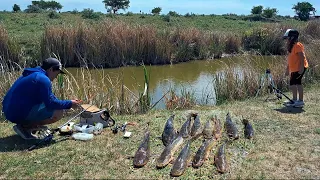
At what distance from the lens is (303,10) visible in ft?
155

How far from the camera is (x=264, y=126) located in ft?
20.6

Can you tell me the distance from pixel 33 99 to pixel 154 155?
1.94 meters

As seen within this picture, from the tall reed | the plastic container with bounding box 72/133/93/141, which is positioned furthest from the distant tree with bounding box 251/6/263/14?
the plastic container with bounding box 72/133/93/141

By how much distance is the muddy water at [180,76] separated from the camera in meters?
10.7

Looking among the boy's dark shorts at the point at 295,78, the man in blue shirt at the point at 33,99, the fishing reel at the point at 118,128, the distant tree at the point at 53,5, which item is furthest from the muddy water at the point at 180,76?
the distant tree at the point at 53,5

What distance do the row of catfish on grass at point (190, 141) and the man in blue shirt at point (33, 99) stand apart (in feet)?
4.50

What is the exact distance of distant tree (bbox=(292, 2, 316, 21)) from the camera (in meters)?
46.2

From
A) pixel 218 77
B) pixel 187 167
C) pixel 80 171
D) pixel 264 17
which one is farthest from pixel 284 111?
pixel 264 17

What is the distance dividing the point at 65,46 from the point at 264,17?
34.6 metres

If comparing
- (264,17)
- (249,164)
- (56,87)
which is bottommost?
(249,164)

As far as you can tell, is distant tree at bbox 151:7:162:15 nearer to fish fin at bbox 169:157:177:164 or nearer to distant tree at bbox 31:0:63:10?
distant tree at bbox 31:0:63:10

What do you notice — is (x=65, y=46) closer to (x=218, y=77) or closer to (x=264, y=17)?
(x=218, y=77)

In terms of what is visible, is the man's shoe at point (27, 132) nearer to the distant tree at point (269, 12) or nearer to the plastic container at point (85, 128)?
the plastic container at point (85, 128)

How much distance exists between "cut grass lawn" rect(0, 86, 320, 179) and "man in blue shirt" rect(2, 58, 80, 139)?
0.39 meters
